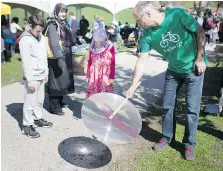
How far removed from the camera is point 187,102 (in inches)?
153

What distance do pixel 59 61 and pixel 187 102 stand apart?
210 centimetres

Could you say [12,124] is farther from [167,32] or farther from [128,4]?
→ [128,4]

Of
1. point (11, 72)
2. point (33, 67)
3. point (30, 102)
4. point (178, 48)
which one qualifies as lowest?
point (11, 72)

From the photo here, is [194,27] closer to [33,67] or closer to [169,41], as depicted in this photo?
[169,41]

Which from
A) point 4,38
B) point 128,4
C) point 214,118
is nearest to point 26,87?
point 214,118

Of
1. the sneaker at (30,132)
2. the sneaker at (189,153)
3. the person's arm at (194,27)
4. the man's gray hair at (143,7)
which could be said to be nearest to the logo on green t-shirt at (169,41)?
the person's arm at (194,27)

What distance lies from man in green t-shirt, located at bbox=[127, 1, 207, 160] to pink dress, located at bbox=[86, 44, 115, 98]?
126 centimetres

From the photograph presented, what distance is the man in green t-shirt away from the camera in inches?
136

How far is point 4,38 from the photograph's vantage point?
1232 centimetres

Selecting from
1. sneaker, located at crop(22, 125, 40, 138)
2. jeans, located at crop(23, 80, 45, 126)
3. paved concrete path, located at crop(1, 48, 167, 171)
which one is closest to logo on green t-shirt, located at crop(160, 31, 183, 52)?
paved concrete path, located at crop(1, 48, 167, 171)

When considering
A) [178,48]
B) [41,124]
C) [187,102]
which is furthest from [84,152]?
[178,48]

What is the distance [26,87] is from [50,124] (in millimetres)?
822

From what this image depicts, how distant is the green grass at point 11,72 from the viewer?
8523mm

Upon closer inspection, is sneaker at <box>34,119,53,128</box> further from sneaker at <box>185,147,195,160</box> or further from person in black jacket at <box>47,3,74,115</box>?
sneaker at <box>185,147,195,160</box>
